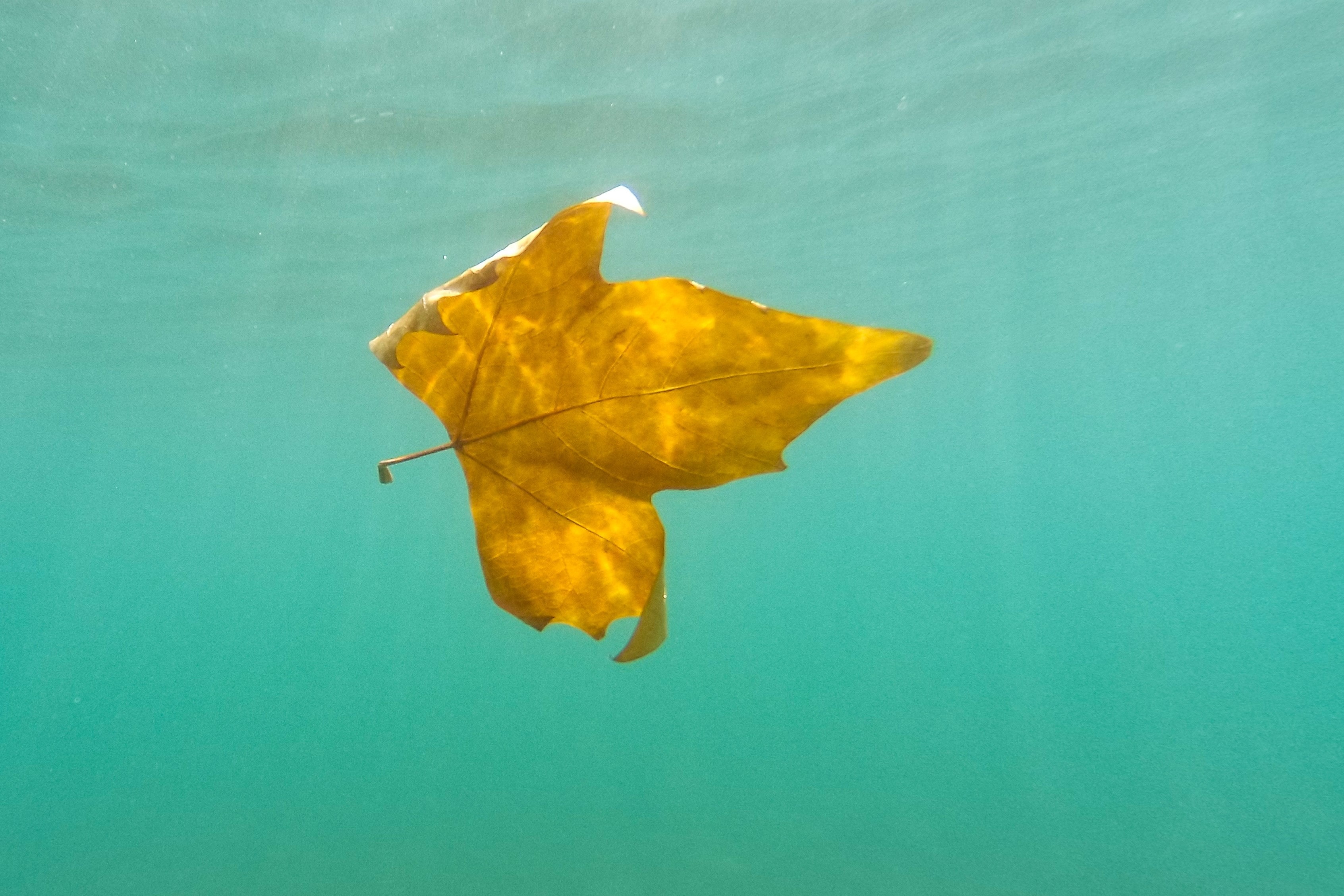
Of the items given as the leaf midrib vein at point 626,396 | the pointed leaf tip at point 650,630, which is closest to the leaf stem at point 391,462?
the leaf midrib vein at point 626,396

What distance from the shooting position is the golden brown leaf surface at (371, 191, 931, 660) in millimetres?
858

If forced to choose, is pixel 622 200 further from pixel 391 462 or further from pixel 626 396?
pixel 391 462

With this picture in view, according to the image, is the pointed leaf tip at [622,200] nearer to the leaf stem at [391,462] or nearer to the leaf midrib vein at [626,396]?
the leaf midrib vein at [626,396]

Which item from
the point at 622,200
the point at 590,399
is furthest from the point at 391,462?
the point at 622,200

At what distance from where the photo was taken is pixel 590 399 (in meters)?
1.00

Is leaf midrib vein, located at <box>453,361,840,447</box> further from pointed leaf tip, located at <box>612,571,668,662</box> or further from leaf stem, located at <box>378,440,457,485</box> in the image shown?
pointed leaf tip, located at <box>612,571,668,662</box>

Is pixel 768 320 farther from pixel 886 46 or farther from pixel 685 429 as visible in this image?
pixel 886 46

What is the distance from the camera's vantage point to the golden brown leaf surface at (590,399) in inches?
33.8

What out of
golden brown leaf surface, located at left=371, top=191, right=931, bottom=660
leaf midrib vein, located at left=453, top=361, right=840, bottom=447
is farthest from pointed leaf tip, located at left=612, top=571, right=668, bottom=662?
leaf midrib vein, located at left=453, top=361, right=840, bottom=447

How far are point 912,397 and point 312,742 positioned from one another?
49.0 metres

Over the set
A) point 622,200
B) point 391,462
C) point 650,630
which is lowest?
point 650,630

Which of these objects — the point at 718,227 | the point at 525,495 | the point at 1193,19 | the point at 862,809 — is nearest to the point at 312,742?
the point at 862,809

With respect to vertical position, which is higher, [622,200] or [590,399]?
[622,200]

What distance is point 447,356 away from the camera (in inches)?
39.7
